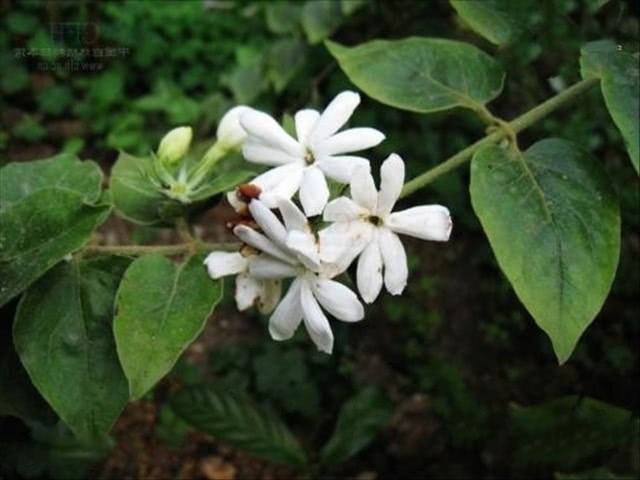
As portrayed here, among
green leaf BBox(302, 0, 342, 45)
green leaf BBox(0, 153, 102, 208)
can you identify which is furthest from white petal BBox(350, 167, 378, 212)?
green leaf BBox(302, 0, 342, 45)

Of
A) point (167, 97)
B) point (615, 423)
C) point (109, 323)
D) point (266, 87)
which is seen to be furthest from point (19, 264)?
point (167, 97)

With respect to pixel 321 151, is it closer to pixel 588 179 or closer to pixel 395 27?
pixel 588 179

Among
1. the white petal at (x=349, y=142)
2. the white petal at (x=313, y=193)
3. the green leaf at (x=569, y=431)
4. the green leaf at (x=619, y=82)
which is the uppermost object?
the green leaf at (x=619, y=82)

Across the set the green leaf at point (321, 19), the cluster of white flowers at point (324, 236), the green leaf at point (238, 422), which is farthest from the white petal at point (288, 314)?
the green leaf at point (321, 19)

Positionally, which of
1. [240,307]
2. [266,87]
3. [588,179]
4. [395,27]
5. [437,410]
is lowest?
[437,410]

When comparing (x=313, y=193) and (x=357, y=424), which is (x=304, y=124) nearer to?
(x=313, y=193)

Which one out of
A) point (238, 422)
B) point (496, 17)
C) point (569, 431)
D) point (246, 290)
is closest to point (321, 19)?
point (496, 17)

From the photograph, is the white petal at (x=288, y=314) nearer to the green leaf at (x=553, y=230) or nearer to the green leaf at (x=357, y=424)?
the green leaf at (x=553, y=230)
